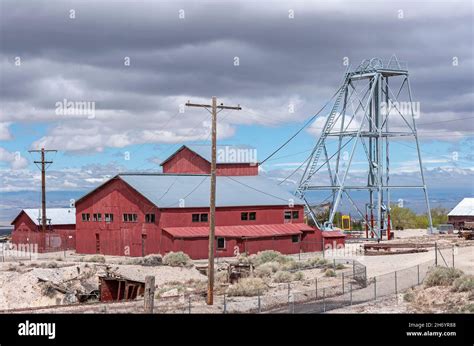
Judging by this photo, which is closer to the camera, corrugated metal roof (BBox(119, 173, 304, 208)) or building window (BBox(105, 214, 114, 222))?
corrugated metal roof (BBox(119, 173, 304, 208))

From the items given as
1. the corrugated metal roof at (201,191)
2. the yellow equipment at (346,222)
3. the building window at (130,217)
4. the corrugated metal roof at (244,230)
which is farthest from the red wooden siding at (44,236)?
the yellow equipment at (346,222)

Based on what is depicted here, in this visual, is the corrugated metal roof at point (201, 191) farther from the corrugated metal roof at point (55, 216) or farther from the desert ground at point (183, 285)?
the corrugated metal roof at point (55, 216)

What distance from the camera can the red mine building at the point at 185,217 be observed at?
185 ft

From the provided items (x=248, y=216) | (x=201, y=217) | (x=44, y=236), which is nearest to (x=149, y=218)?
(x=201, y=217)

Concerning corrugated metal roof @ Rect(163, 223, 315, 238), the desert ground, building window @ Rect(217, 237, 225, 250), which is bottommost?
the desert ground

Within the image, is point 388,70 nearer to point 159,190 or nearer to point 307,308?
point 159,190

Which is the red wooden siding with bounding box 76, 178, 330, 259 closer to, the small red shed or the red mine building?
the red mine building

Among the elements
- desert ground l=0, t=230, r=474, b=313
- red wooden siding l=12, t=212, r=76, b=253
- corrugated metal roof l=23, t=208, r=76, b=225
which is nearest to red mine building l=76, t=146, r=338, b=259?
desert ground l=0, t=230, r=474, b=313

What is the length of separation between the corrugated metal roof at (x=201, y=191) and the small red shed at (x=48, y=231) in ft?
33.7

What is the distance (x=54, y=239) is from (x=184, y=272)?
23.9 meters

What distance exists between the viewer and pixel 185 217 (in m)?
57.0

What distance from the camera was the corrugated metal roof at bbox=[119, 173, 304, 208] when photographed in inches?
2282

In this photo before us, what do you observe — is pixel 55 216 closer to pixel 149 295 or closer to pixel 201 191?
pixel 201 191
